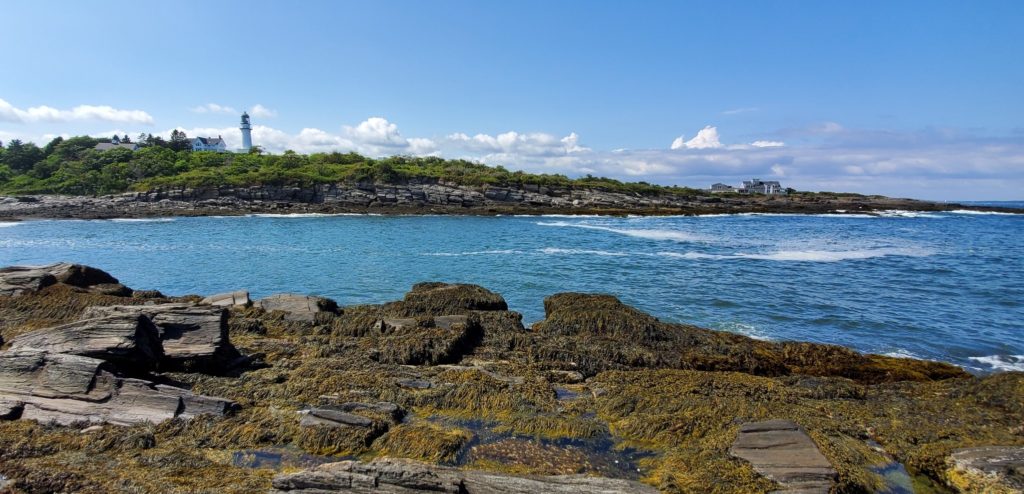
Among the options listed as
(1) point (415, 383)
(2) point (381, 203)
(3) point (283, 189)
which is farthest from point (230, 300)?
(3) point (283, 189)

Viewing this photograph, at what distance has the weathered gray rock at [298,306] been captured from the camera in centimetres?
1371

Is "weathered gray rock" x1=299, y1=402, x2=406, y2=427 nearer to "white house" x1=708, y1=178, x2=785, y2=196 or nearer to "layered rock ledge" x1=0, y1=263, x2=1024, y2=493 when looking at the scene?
"layered rock ledge" x1=0, y1=263, x2=1024, y2=493

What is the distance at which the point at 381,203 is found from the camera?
7806 cm

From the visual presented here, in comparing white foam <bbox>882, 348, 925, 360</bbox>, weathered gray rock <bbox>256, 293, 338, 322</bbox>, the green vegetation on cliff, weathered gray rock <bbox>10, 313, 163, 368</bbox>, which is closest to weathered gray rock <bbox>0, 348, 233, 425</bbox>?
weathered gray rock <bbox>10, 313, 163, 368</bbox>

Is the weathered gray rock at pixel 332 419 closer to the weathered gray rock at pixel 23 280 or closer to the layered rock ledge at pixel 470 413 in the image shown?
the layered rock ledge at pixel 470 413

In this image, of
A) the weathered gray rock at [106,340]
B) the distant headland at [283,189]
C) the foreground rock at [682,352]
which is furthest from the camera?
the distant headland at [283,189]

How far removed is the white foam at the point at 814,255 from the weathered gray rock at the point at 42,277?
89.9ft

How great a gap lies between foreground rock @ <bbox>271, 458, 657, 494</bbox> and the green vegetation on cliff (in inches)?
3121

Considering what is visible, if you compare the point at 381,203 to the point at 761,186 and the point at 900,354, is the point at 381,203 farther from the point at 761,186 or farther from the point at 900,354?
the point at 761,186

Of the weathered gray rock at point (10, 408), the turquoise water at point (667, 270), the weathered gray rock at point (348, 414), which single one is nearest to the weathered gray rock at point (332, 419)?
the weathered gray rock at point (348, 414)

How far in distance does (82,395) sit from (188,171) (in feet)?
309

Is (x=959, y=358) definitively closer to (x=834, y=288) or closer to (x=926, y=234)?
(x=834, y=288)

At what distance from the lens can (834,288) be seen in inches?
846

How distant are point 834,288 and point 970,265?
1478cm
